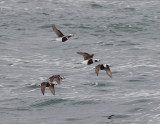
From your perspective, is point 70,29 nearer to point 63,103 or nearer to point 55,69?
point 55,69

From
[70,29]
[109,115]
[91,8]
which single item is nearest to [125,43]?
[70,29]

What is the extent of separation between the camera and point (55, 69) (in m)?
41.5

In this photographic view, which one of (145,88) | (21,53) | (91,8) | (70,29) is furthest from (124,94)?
(91,8)

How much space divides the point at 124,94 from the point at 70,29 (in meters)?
16.8

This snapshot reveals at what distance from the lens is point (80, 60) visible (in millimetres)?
43625

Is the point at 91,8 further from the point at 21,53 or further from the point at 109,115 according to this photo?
the point at 109,115

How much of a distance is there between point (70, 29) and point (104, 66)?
73.5 ft

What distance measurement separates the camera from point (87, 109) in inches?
1323

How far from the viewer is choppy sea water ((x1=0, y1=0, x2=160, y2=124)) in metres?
33.3

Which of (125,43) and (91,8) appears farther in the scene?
(91,8)

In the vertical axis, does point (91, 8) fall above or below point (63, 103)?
above

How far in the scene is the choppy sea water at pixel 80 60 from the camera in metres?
33.3

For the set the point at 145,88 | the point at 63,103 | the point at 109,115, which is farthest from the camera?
the point at 145,88

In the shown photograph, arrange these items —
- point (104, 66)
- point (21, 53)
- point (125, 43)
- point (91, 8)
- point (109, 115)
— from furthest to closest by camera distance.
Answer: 1. point (91, 8)
2. point (125, 43)
3. point (21, 53)
4. point (109, 115)
5. point (104, 66)
